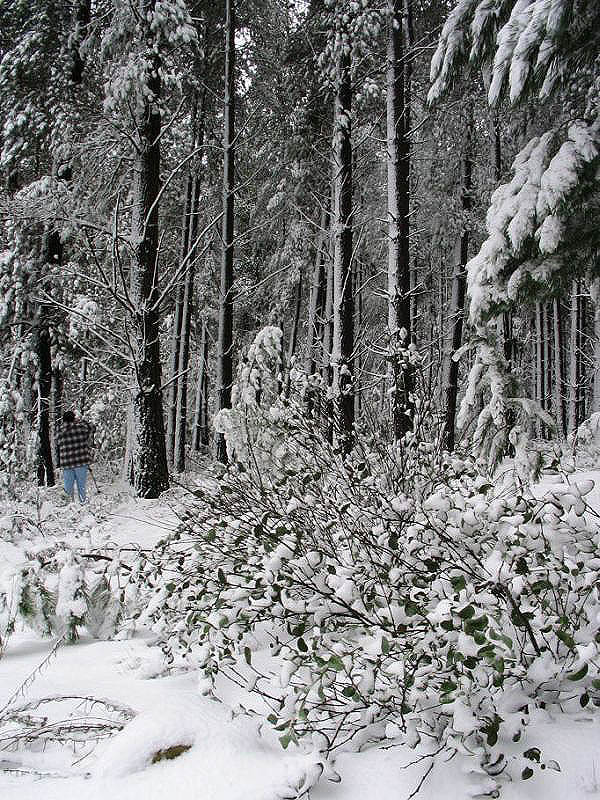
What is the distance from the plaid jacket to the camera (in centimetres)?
972

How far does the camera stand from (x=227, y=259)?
991 centimetres

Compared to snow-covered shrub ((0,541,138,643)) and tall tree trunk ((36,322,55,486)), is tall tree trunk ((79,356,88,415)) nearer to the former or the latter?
tall tree trunk ((36,322,55,486))

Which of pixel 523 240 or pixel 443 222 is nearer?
pixel 523 240

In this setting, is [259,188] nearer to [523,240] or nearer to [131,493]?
[131,493]

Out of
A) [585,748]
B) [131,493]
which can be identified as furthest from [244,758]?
[131,493]

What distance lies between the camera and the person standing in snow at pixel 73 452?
973 centimetres

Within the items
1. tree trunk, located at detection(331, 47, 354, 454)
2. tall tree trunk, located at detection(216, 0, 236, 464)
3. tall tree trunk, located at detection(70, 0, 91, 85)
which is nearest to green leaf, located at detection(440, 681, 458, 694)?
tree trunk, located at detection(331, 47, 354, 454)

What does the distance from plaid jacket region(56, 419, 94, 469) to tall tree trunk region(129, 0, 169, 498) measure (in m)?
1.78

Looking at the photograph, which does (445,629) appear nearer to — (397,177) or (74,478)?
(397,177)

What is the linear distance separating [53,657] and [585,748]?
2.68 m

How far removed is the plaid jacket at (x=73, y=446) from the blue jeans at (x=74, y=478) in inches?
4.4

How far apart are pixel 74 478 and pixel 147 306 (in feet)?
12.2

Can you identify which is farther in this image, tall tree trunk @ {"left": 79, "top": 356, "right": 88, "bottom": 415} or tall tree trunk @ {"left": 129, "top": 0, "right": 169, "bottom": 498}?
tall tree trunk @ {"left": 79, "top": 356, "right": 88, "bottom": 415}

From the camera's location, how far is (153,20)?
8039 mm
